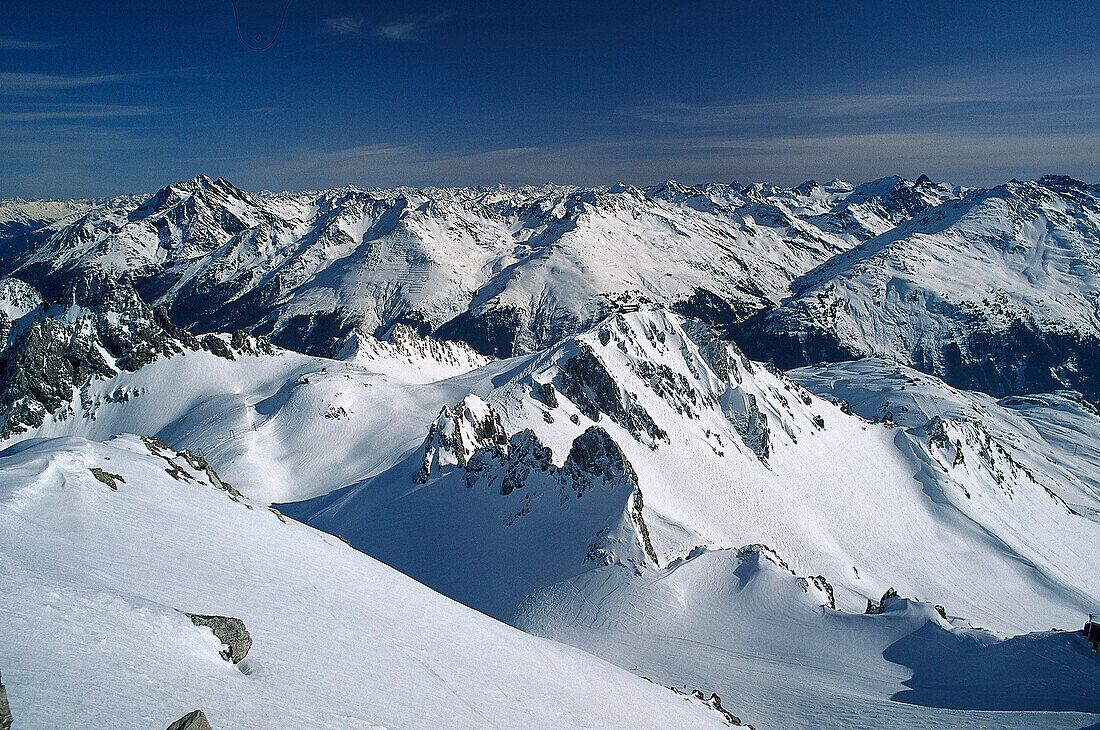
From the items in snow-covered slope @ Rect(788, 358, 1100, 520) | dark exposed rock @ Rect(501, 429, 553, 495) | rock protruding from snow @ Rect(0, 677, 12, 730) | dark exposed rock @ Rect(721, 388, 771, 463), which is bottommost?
snow-covered slope @ Rect(788, 358, 1100, 520)

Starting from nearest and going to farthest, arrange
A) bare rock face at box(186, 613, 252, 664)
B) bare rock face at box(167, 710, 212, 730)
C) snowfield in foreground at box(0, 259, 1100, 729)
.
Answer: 1. bare rock face at box(167, 710, 212, 730)
2. bare rock face at box(186, 613, 252, 664)
3. snowfield in foreground at box(0, 259, 1100, 729)

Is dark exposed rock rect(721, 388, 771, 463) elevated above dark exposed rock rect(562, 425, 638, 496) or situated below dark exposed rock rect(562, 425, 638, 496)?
below

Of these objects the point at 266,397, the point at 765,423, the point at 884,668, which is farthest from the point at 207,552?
the point at 266,397

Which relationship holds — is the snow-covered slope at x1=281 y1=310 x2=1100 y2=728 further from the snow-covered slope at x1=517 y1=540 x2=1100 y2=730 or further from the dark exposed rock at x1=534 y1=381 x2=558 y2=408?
the dark exposed rock at x1=534 y1=381 x2=558 y2=408

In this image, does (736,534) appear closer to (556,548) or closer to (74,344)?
(556,548)

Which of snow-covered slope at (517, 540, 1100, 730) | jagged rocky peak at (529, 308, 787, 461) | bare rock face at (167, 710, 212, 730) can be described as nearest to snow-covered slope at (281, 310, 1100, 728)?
snow-covered slope at (517, 540, 1100, 730)

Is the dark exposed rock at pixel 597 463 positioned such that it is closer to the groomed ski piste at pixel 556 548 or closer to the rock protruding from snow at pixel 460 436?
the groomed ski piste at pixel 556 548

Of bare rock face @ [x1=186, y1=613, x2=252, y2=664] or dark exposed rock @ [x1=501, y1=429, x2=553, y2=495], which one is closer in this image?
bare rock face @ [x1=186, y1=613, x2=252, y2=664]
